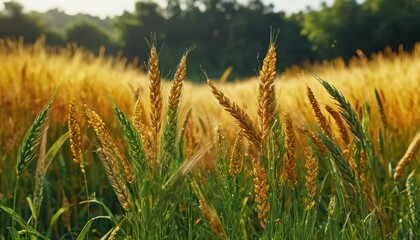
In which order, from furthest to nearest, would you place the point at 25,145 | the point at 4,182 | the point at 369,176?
1. the point at 4,182
2. the point at 369,176
3. the point at 25,145

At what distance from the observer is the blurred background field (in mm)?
2535

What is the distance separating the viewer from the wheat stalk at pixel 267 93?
3.70 feet

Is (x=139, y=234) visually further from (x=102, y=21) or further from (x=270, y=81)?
(x=102, y=21)

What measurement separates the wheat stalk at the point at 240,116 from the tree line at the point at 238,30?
842 inches

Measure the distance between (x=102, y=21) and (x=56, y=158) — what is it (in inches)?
4978

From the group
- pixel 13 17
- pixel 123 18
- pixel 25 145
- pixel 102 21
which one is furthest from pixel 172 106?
pixel 102 21

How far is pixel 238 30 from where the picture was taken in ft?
158

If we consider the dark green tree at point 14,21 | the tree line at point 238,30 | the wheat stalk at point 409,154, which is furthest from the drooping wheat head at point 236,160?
the dark green tree at point 14,21

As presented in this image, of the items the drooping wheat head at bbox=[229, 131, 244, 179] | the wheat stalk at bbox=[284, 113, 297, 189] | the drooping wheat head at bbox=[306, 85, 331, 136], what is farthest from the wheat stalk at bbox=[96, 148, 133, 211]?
the drooping wheat head at bbox=[306, 85, 331, 136]

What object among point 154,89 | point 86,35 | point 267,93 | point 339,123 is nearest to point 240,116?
point 267,93

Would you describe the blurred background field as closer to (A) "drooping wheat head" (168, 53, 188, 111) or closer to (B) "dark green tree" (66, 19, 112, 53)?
(A) "drooping wheat head" (168, 53, 188, 111)

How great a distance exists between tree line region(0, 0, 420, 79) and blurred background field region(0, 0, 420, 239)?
0.10 meters

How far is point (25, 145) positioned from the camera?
1237 mm

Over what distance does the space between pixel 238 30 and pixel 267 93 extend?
47492 mm
